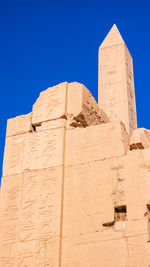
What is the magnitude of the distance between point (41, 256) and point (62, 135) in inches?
67.0

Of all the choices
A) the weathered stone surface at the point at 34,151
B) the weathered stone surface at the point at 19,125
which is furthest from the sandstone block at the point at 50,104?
the weathered stone surface at the point at 34,151

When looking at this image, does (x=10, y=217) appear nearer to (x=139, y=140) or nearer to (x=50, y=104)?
(x=50, y=104)

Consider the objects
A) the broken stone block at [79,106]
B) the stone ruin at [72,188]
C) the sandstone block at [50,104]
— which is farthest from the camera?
the sandstone block at [50,104]

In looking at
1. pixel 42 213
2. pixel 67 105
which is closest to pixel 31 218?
pixel 42 213

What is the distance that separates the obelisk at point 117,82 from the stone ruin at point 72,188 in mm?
8945

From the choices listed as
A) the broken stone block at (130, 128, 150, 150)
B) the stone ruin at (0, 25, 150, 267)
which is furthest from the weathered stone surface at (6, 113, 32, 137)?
the broken stone block at (130, 128, 150, 150)

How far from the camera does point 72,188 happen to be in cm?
629

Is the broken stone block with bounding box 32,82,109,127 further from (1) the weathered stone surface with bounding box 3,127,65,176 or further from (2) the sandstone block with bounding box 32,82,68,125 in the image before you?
(1) the weathered stone surface with bounding box 3,127,65,176

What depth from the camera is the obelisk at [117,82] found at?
53.8 ft

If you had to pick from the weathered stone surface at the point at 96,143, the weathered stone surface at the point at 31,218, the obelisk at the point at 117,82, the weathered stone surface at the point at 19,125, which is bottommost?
the weathered stone surface at the point at 31,218

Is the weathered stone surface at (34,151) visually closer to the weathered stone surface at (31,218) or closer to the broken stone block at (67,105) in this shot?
the weathered stone surface at (31,218)

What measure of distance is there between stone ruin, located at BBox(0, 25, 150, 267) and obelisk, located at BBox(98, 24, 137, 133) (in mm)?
8945

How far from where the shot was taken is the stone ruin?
5.72 m

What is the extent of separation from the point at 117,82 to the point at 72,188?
1124cm
